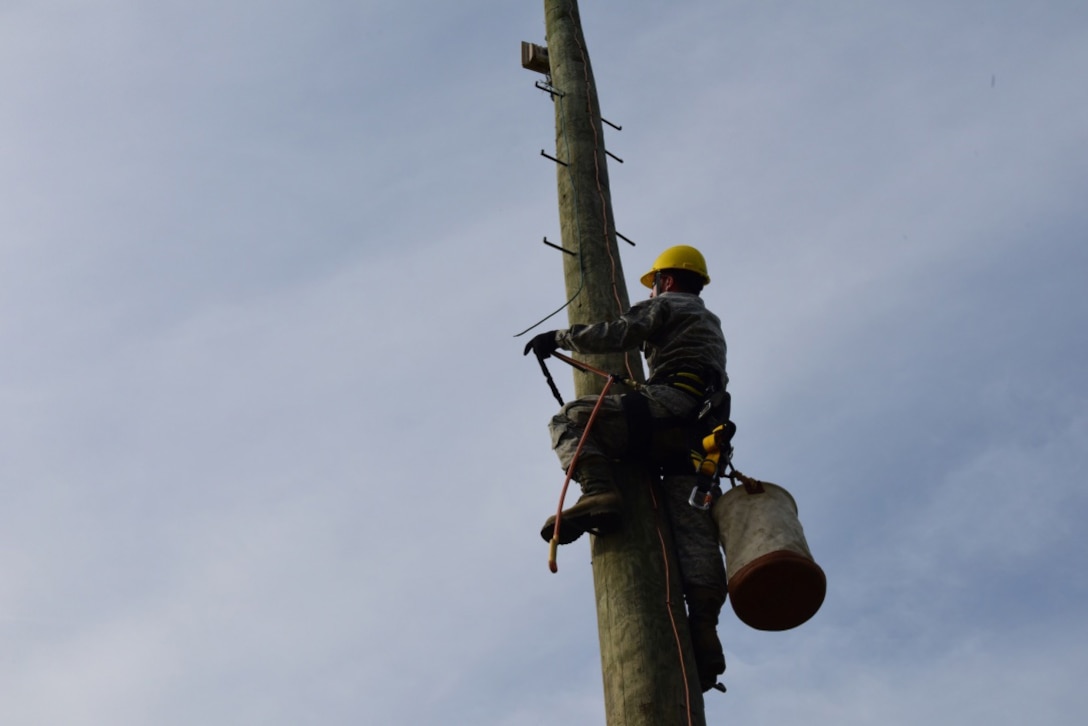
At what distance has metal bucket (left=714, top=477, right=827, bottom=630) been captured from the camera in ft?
11.5

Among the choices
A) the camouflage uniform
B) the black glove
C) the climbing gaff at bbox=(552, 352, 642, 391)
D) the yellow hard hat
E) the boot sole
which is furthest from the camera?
the yellow hard hat

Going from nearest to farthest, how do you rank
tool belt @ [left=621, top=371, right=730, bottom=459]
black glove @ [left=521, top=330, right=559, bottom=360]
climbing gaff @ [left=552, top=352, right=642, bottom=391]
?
1. tool belt @ [left=621, top=371, right=730, bottom=459]
2. climbing gaff @ [left=552, top=352, right=642, bottom=391]
3. black glove @ [left=521, top=330, right=559, bottom=360]

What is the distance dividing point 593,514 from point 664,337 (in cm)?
90

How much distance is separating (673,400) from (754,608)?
749mm

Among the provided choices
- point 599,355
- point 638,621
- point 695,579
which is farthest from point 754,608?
point 599,355

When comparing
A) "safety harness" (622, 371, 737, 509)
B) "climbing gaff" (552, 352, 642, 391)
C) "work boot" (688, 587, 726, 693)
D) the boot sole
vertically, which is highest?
"climbing gaff" (552, 352, 642, 391)

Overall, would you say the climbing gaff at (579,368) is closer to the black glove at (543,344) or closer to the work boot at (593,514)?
the black glove at (543,344)

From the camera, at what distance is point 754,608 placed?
3654 millimetres

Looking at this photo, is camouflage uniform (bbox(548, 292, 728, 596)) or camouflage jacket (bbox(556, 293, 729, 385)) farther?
camouflage jacket (bbox(556, 293, 729, 385))

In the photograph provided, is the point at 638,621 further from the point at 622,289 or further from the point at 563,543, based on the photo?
the point at 622,289

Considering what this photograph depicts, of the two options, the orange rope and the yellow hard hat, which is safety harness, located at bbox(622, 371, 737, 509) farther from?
the yellow hard hat

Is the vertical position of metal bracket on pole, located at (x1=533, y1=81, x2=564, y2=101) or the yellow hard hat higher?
metal bracket on pole, located at (x1=533, y1=81, x2=564, y2=101)

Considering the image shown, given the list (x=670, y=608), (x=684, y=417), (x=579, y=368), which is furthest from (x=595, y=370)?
(x=670, y=608)

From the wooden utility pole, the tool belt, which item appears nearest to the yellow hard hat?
the wooden utility pole
